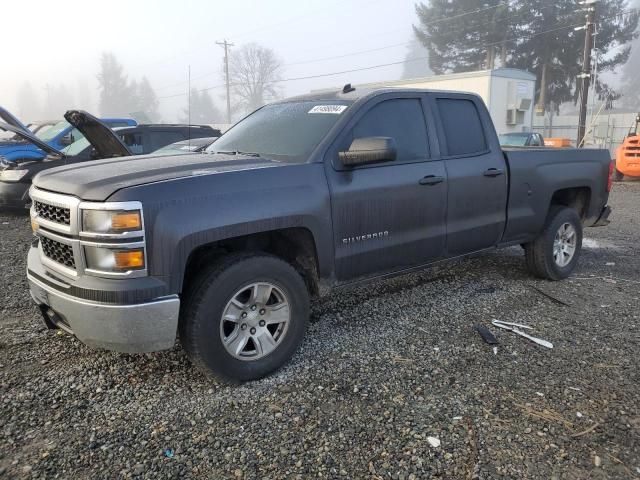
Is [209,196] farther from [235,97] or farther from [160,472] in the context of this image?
[235,97]

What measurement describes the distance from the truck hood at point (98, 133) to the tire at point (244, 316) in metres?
2.68

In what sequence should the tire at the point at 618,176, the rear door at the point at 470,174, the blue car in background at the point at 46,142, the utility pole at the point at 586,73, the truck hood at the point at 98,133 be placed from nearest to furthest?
the rear door at the point at 470,174 → the truck hood at the point at 98,133 → the blue car in background at the point at 46,142 → the tire at the point at 618,176 → the utility pole at the point at 586,73

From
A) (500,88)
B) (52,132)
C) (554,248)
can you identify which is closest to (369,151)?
(554,248)

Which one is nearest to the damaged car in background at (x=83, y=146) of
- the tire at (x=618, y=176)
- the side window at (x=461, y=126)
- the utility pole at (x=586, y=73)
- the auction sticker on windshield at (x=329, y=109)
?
the auction sticker on windshield at (x=329, y=109)

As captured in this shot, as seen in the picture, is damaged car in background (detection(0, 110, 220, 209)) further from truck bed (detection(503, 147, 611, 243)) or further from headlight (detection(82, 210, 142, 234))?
truck bed (detection(503, 147, 611, 243))

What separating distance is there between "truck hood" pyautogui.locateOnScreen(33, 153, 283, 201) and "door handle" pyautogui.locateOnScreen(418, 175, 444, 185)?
4.02ft

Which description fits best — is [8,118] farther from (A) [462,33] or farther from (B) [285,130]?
(A) [462,33]

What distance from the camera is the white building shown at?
25.1 metres

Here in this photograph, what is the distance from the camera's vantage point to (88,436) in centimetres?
269

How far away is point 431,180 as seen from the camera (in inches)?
161

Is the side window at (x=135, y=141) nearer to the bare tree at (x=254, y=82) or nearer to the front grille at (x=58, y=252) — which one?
the front grille at (x=58, y=252)

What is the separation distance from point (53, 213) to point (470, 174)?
3187 mm

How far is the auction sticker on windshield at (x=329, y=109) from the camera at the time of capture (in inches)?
150

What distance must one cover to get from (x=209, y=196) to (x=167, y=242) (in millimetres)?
359
